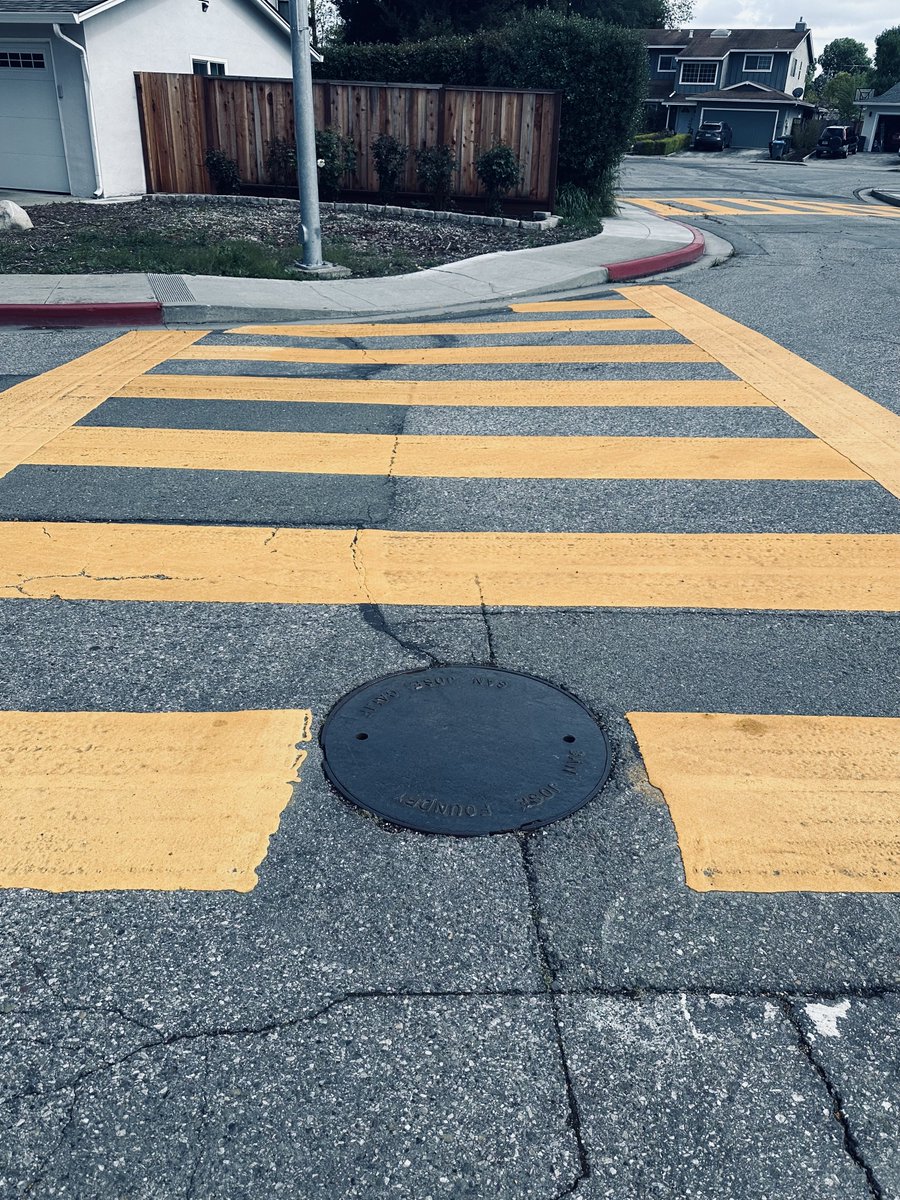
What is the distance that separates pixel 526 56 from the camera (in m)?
17.3

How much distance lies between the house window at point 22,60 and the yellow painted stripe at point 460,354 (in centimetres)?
1347

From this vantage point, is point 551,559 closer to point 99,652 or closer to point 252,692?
point 252,692

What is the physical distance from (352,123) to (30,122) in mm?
6632

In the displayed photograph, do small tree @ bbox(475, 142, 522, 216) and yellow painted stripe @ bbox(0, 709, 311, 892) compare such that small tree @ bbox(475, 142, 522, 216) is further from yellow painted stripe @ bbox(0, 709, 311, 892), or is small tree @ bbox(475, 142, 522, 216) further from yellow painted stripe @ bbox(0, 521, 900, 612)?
yellow painted stripe @ bbox(0, 709, 311, 892)

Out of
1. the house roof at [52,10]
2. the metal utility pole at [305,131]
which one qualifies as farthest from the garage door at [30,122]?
the metal utility pole at [305,131]

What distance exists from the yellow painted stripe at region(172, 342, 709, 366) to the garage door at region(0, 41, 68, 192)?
13.2 metres

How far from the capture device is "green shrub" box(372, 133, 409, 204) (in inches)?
676

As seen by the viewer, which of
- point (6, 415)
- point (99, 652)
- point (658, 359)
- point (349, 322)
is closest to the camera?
point (99, 652)

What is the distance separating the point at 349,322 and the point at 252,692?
7.29 metres

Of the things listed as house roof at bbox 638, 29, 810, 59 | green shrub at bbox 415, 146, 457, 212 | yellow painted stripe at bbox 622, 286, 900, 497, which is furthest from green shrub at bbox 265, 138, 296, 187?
house roof at bbox 638, 29, 810, 59

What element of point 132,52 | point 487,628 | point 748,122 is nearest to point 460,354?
point 487,628

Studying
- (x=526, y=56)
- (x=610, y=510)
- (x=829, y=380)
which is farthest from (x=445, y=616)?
(x=526, y=56)

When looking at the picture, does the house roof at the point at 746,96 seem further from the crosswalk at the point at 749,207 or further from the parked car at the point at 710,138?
the crosswalk at the point at 749,207

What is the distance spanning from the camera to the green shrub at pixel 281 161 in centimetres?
1803
